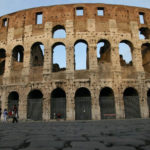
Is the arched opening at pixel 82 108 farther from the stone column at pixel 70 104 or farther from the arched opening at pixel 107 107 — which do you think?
the arched opening at pixel 107 107

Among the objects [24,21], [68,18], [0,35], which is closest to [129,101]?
[68,18]

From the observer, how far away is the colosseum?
14391 mm

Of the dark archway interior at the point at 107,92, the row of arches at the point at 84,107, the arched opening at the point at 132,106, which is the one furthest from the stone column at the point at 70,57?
the arched opening at the point at 132,106

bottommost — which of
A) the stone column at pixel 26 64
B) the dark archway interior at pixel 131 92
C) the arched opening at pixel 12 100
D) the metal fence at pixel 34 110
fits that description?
the metal fence at pixel 34 110

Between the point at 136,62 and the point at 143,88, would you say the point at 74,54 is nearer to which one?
the point at 136,62

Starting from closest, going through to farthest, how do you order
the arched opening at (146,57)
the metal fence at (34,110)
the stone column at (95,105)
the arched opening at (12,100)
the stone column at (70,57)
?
the stone column at (95,105) < the metal fence at (34,110) < the stone column at (70,57) < the arched opening at (12,100) < the arched opening at (146,57)

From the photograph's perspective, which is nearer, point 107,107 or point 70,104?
point 70,104

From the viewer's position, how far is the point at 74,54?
1557cm

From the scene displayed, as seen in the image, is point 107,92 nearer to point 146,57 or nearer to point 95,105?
point 95,105

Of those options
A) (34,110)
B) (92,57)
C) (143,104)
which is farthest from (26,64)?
(143,104)

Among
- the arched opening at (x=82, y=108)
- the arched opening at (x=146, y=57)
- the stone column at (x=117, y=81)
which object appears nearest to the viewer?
the arched opening at (x=82, y=108)

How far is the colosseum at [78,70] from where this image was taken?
14.4 metres

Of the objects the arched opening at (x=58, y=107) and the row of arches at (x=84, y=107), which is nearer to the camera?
the row of arches at (x=84, y=107)

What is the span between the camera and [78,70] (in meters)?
15.0
